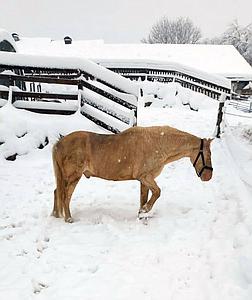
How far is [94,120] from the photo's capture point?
25.4 ft

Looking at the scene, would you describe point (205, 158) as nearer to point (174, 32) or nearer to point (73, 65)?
point (73, 65)

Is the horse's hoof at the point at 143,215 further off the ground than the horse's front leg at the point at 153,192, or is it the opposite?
the horse's front leg at the point at 153,192

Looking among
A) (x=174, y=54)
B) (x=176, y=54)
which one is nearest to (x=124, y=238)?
(x=174, y=54)

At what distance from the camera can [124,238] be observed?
396 centimetres

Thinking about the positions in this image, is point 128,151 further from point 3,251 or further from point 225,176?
point 225,176

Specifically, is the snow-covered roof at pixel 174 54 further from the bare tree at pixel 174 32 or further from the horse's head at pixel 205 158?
the bare tree at pixel 174 32

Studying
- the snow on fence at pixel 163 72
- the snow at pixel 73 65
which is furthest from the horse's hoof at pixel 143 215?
the snow on fence at pixel 163 72

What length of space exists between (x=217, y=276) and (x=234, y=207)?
1.73m

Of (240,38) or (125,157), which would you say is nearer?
(125,157)

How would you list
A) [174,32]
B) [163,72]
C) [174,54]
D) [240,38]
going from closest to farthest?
1. [163,72]
2. [174,54]
3. [240,38]
4. [174,32]

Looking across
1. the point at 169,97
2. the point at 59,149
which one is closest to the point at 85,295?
the point at 59,149

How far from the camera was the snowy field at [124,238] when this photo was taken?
2998 mm

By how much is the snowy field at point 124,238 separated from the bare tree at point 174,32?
55.7 meters

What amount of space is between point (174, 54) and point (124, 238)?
28.0 m
